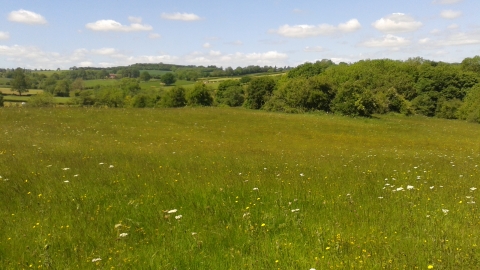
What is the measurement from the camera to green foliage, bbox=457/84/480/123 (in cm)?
5734

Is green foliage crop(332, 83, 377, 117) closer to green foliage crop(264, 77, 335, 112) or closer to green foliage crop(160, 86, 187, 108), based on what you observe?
green foliage crop(264, 77, 335, 112)

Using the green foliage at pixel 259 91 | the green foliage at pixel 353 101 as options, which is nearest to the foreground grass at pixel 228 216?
the green foliage at pixel 353 101

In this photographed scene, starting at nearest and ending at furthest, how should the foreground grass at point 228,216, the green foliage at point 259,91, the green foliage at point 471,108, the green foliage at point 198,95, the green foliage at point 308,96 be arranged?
the foreground grass at point 228,216
the green foliage at point 308,96
the green foliage at point 471,108
the green foliage at point 259,91
the green foliage at point 198,95

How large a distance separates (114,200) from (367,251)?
463 centimetres

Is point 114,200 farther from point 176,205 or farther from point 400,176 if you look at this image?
point 400,176

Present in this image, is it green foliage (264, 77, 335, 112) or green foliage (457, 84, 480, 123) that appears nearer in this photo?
green foliage (264, 77, 335, 112)

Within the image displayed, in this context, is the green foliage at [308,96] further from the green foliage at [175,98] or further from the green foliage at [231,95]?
the green foliage at [175,98]

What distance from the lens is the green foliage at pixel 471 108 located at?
2257 inches

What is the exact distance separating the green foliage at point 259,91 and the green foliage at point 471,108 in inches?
1468

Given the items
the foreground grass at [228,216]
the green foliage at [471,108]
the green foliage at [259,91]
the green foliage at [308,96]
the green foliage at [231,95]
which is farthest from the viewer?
the green foliage at [231,95]

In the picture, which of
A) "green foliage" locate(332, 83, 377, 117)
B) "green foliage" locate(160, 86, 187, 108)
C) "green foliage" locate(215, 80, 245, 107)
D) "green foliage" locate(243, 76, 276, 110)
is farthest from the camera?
"green foliage" locate(215, 80, 245, 107)

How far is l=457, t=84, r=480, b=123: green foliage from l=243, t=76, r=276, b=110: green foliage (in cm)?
3729

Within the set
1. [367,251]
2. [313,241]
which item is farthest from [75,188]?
[367,251]

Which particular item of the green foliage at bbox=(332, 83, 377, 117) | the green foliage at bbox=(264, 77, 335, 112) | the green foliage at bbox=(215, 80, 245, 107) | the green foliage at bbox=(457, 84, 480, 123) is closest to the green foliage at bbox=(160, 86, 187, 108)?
the green foliage at bbox=(215, 80, 245, 107)
